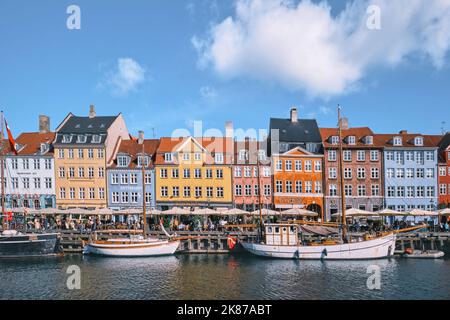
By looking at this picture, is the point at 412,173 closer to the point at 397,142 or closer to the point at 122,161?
the point at 397,142

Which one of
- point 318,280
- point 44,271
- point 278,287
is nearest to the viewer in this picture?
point 278,287

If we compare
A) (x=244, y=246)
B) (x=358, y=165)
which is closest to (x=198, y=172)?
(x=244, y=246)

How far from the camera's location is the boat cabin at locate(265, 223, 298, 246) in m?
32.3

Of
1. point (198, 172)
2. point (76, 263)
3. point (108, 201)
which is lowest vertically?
point (76, 263)

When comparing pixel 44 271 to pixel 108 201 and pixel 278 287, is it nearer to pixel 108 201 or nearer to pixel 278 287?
pixel 278 287

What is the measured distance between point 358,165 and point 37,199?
4226 cm

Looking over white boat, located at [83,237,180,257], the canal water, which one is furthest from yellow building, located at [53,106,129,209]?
the canal water

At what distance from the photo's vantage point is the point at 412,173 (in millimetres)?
49250

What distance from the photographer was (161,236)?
37.0m

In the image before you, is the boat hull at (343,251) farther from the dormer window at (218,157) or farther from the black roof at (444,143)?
the black roof at (444,143)

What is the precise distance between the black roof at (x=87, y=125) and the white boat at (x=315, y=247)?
28920 mm

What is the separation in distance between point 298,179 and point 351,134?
9439mm

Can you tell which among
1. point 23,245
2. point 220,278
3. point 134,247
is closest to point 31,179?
point 23,245
